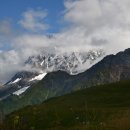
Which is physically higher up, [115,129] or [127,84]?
[127,84]

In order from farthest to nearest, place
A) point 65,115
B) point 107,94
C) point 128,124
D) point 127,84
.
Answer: point 127,84 → point 107,94 → point 65,115 → point 128,124

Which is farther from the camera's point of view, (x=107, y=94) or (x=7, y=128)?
(x=107, y=94)

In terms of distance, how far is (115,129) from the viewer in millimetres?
22016

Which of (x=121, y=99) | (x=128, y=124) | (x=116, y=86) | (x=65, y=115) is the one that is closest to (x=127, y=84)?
(x=116, y=86)

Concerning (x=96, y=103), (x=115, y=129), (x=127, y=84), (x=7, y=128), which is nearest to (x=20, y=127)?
(x=7, y=128)

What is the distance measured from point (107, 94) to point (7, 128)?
120205mm

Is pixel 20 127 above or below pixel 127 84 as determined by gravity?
below

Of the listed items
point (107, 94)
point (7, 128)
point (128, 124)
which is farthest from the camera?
point (107, 94)

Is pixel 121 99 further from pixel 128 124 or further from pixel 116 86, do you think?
pixel 128 124

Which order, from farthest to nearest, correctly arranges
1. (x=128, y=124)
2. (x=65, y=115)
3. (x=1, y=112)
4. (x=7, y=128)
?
1. (x=65, y=115)
2. (x=128, y=124)
3. (x=1, y=112)
4. (x=7, y=128)

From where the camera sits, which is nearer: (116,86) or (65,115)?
(65,115)

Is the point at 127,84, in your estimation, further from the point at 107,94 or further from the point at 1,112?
the point at 1,112

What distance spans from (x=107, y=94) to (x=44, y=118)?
53430 millimetres

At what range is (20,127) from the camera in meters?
19.5
